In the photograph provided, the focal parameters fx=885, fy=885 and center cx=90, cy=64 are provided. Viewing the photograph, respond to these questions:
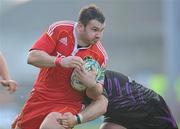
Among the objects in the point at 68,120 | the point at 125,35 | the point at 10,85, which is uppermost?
the point at 10,85

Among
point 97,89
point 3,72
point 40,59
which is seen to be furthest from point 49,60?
point 3,72

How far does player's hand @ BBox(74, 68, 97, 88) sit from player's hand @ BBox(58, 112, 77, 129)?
1.02ft

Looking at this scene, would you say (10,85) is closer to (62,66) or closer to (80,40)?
(62,66)

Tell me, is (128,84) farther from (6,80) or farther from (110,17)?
(110,17)

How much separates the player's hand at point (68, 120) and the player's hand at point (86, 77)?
31cm

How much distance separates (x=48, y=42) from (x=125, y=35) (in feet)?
61.4

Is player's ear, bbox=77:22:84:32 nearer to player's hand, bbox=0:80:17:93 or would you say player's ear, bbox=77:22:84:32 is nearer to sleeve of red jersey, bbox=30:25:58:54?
sleeve of red jersey, bbox=30:25:58:54

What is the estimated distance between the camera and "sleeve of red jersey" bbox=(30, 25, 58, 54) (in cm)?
745

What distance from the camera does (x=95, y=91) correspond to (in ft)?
24.6

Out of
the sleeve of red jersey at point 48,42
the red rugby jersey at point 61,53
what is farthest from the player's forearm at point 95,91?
the sleeve of red jersey at point 48,42

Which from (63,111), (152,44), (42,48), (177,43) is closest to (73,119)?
(63,111)

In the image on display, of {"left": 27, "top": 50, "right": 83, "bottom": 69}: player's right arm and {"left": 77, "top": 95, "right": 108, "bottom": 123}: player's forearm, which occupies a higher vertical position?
{"left": 27, "top": 50, "right": 83, "bottom": 69}: player's right arm

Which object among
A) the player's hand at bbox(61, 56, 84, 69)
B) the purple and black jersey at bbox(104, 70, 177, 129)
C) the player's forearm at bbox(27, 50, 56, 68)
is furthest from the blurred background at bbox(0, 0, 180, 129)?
the player's hand at bbox(61, 56, 84, 69)

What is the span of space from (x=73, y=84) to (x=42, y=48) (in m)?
0.42
